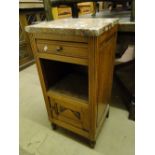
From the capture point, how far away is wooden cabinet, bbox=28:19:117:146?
2.39 feet

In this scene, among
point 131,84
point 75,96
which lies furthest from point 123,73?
point 75,96

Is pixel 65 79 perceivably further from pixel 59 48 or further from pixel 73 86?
pixel 59 48

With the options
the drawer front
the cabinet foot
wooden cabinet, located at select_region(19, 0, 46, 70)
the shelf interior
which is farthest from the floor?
wooden cabinet, located at select_region(19, 0, 46, 70)

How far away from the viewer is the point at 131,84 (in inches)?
52.3

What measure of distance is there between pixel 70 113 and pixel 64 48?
465 millimetres

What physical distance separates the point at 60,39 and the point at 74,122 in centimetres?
59

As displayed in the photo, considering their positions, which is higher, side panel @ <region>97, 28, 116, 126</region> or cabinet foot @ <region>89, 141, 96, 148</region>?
side panel @ <region>97, 28, 116, 126</region>

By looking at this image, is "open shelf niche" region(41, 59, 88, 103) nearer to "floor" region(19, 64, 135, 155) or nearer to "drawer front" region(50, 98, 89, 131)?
"drawer front" region(50, 98, 89, 131)

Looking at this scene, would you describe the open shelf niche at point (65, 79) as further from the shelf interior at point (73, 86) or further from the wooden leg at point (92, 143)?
the wooden leg at point (92, 143)

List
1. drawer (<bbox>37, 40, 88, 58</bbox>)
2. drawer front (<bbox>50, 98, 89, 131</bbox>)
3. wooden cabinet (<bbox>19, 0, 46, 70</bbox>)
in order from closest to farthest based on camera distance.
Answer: drawer (<bbox>37, 40, 88, 58</bbox>) < drawer front (<bbox>50, 98, 89, 131</bbox>) < wooden cabinet (<bbox>19, 0, 46, 70</bbox>)

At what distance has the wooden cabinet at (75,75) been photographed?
728 millimetres

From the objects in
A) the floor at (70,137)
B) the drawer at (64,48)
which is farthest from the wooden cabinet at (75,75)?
the floor at (70,137)

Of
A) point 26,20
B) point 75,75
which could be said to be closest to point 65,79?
point 75,75
